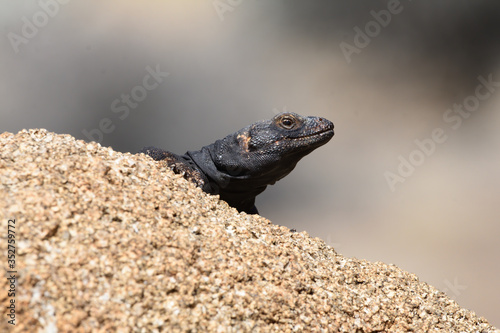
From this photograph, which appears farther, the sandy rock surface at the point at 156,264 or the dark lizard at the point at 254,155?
the dark lizard at the point at 254,155

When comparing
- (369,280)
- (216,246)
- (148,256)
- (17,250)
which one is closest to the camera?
(17,250)

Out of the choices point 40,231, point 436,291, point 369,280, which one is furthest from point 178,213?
point 436,291

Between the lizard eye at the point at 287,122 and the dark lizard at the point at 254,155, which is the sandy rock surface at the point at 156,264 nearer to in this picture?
the dark lizard at the point at 254,155

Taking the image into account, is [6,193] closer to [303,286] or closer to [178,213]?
[178,213]

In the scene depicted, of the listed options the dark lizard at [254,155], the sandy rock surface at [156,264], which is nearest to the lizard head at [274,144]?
the dark lizard at [254,155]

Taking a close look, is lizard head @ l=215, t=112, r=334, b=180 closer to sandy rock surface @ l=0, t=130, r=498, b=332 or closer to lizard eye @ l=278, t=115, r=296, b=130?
lizard eye @ l=278, t=115, r=296, b=130

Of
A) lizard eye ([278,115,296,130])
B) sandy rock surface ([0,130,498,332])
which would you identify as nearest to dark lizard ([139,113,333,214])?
A: lizard eye ([278,115,296,130])

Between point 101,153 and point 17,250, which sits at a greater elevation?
point 101,153
